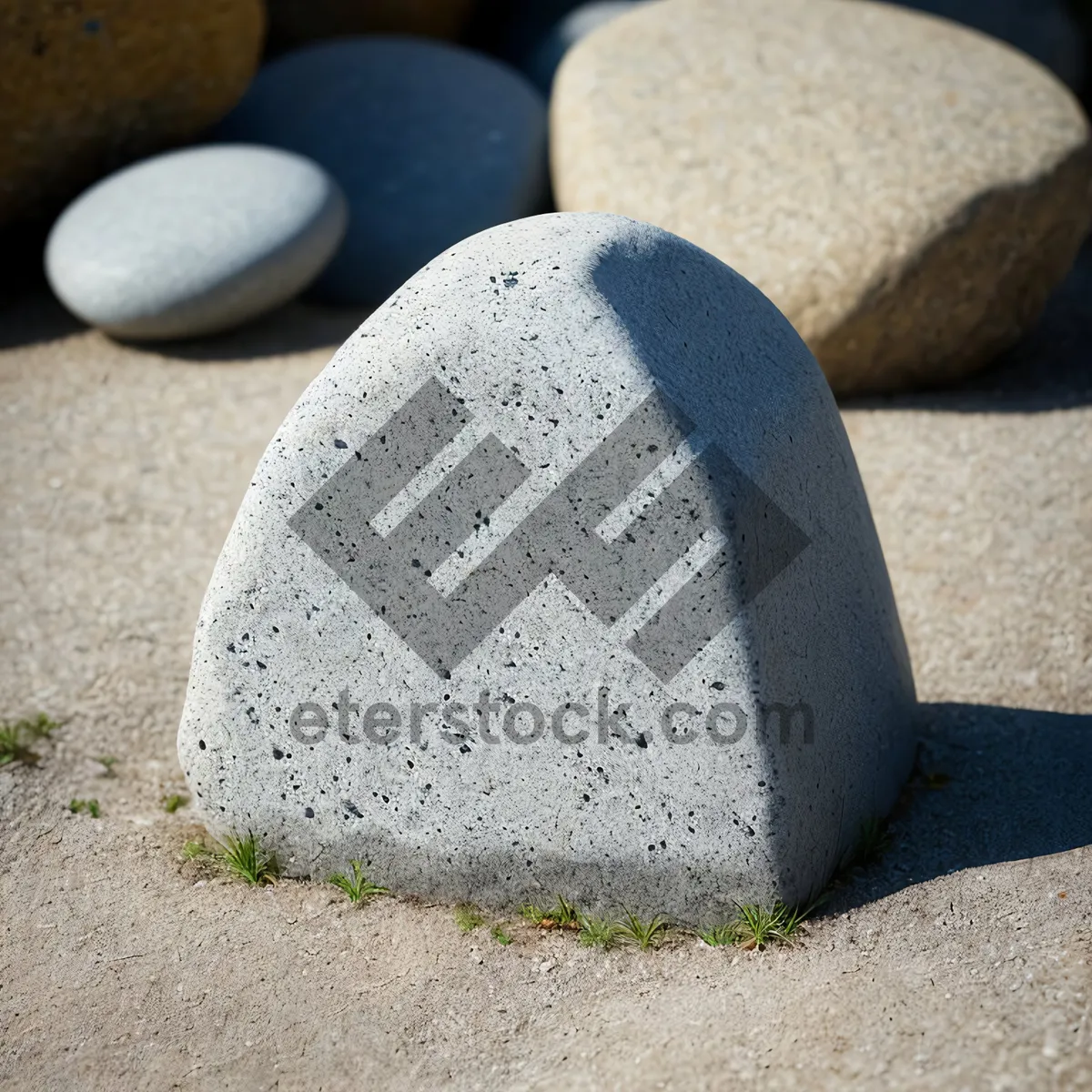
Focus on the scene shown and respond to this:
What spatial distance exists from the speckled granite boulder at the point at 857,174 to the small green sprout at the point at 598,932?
247 centimetres

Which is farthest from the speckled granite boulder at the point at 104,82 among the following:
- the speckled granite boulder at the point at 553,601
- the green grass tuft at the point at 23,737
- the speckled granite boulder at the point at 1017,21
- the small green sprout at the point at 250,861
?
the speckled granite boulder at the point at 1017,21

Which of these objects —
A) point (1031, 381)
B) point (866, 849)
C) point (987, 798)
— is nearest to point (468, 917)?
point (866, 849)

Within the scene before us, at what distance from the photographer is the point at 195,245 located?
4.51 meters

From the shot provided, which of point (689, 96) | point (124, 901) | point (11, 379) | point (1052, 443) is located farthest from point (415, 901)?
point (689, 96)

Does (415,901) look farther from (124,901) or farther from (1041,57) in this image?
(1041,57)

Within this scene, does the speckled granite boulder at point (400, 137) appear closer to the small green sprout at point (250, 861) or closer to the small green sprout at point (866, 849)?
the small green sprout at point (250, 861)

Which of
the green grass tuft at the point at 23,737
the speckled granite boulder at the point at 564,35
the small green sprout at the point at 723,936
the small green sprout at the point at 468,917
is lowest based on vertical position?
the green grass tuft at the point at 23,737

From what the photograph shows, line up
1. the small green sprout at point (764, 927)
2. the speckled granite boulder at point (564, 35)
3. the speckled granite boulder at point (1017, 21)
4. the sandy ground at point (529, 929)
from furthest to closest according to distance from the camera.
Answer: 1. the speckled granite boulder at point (1017, 21)
2. the speckled granite boulder at point (564, 35)
3. the small green sprout at point (764, 927)
4. the sandy ground at point (529, 929)

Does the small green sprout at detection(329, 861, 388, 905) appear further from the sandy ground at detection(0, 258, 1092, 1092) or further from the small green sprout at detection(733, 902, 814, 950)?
the small green sprout at detection(733, 902, 814, 950)

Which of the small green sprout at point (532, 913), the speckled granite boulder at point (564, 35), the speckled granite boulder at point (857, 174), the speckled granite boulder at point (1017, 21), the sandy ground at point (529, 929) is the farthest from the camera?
the speckled granite boulder at point (1017, 21)

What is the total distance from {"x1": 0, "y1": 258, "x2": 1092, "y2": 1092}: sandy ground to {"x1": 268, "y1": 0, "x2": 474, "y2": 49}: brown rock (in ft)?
11.8

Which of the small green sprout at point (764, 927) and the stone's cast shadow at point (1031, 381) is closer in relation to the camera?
the small green sprout at point (764, 927)

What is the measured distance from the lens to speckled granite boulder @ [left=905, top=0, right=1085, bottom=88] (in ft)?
21.9

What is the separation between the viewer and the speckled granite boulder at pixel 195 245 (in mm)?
4484
